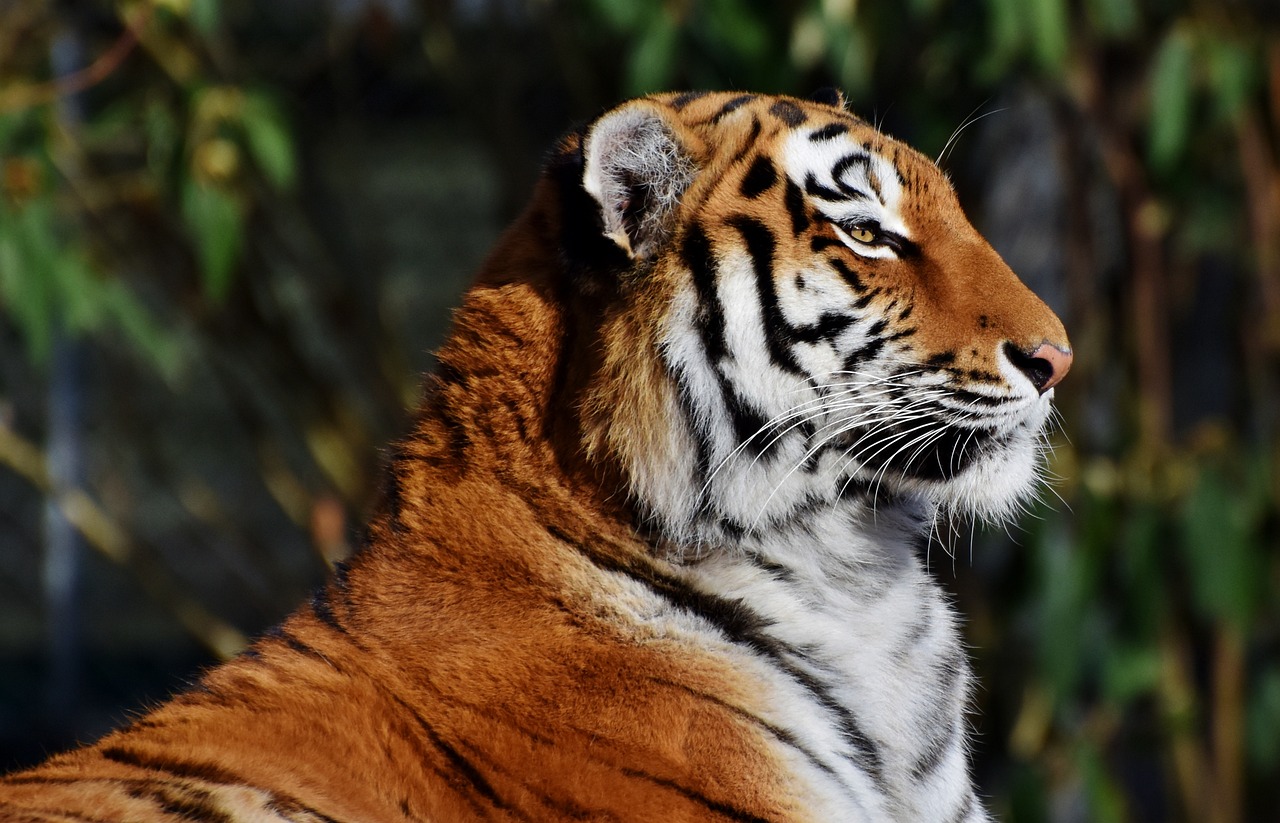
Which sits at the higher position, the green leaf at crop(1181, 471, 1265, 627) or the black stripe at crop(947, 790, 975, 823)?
the black stripe at crop(947, 790, 975, 823)

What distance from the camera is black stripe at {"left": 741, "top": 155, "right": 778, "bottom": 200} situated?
1766 mm

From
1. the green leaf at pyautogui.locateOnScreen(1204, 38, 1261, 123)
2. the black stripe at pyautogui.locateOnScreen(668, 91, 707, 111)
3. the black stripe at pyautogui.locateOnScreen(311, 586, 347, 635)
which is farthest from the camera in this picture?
the green leaf at pyautogui.locateOnScreen(1204, 38, 1261, 123)

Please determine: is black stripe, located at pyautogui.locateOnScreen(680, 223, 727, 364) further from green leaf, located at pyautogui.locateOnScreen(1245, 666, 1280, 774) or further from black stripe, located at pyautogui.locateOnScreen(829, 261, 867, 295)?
green leaf, located at pyautogui.locateOnScreen(1245, 666, 1280, 774)

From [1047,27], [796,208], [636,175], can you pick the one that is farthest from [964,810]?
[1047,27]

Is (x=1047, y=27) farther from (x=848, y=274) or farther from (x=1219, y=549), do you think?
(x=848, y=274)

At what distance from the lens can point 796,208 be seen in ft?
5.76

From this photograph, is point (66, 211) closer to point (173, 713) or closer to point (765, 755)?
point (173, 713)

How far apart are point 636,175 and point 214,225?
162 centimetres

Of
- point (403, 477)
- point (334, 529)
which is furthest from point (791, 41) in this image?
point (403, 477)

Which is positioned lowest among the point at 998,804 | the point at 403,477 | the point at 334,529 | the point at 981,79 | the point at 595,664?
the point at 998,804

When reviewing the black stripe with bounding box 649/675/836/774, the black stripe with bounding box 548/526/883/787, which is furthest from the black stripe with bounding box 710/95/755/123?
the black stripe with bounding box 649/675/836/774

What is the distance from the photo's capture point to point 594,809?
151cm

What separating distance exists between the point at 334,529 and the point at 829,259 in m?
2.19

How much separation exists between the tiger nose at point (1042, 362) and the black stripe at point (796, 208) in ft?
0.93
